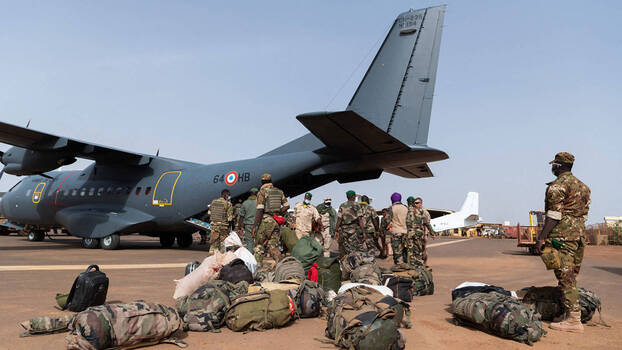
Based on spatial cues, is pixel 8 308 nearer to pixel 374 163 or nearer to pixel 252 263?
A: pixel 252 263

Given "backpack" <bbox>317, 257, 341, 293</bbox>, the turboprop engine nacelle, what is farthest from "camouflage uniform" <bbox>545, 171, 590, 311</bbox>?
the turboprop engine nacelle

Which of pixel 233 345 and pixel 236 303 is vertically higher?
pixel 236 303

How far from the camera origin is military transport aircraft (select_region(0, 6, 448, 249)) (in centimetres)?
1206

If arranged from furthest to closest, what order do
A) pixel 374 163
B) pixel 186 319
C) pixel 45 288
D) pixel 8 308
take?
pixel 374 163
pixel 45 288
pixel 8 308
pixel 186 319

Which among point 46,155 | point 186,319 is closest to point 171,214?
point 46,155

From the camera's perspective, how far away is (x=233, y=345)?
13.5 feet

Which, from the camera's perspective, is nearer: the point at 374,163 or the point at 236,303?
the point at 236,303

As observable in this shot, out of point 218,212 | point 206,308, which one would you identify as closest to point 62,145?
point 218,212

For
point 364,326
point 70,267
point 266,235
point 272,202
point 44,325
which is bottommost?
point 70,267

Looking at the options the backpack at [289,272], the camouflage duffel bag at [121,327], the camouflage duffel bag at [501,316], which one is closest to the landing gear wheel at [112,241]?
the backpack at [289,272]

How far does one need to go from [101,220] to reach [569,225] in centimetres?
1604

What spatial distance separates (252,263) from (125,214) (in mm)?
12067

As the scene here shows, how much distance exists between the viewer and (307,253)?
694 cm

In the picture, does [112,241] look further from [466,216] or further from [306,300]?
[466,216]
